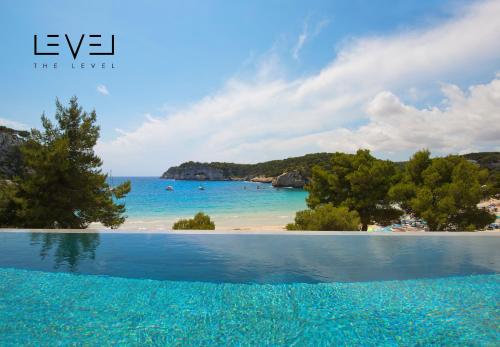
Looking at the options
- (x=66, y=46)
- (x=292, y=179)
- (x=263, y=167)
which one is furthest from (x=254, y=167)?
(x=66, y=46)

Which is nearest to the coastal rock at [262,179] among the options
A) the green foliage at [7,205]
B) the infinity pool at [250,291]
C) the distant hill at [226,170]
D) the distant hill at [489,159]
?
the distant hill at [226,170]

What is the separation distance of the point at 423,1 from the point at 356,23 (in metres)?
2.45

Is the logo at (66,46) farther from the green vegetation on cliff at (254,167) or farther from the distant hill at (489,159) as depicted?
the distant hill at (489,159)

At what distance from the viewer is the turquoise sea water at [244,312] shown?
3.55 meters

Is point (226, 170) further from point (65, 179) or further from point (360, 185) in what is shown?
point (65, 179)

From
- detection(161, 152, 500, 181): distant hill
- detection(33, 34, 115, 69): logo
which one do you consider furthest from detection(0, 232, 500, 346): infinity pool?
detection(161, 152, 500, 181): distant hill

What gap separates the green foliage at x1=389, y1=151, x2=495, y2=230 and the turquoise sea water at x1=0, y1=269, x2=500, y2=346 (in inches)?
453

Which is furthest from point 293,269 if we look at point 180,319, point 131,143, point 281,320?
point 131,143

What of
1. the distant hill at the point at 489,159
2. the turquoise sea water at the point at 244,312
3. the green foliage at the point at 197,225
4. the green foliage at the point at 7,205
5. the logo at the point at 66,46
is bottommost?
the green foliage at the point at 197,225

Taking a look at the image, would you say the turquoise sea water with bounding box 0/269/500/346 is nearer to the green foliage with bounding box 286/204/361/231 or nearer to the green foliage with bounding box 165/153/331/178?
the green foliage with bounding box 286/204/361/231

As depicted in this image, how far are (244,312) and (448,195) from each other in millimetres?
15686

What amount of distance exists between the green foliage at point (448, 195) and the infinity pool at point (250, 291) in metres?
8.46

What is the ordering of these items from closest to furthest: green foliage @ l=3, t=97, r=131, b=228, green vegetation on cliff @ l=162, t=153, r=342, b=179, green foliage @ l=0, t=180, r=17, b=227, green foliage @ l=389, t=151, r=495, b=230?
green foliage @ l=0, t=180, r=17, b=227 < green foliage @ l=3, t=97, r=131, b=228 < green foliage @ l=389, t=151, r=495, b=230 < green vegetation on cliff @ l=162, t=153, r=342, b=179

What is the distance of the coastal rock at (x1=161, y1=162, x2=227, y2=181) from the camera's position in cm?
13812
